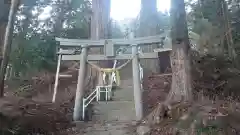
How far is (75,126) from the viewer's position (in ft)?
23.5

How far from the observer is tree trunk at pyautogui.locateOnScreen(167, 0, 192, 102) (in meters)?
5.55

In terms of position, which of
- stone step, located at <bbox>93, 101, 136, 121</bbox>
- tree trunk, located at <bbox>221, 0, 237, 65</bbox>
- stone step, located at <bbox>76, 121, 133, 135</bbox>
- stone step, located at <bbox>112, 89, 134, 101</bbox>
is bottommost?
stone step, located at <bbox>76, 121, 133, 135</bbox>

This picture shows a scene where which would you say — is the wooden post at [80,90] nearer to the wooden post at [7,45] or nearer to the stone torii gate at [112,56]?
the stone torii gate at [112,56]

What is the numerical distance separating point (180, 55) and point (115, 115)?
3.27 metres

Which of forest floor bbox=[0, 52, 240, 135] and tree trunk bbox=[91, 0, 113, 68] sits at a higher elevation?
tree trunk bbox=[91, 0, 113, 68]

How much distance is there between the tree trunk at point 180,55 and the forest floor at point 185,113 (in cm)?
35

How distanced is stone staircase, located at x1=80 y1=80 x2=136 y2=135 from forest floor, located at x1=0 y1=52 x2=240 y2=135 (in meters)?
0.45

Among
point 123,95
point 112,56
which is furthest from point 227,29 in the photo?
point 112,56

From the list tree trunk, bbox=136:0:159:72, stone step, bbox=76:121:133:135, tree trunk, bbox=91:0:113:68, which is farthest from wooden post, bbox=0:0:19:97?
tree trunk, bbox=136:0:159:72

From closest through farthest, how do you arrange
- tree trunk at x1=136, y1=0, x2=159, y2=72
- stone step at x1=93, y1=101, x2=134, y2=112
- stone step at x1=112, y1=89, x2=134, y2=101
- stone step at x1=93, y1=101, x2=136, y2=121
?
1. stone step at x1=93, y1=101, x2=136, y2=121
2. stone step at x1=93, y1=101, x2=134, y2=112
3. stone step at x1=112, y1=89, x2=134, y2=101
4. tree trunk at x1=136, y1=0, x2=159, y2=72

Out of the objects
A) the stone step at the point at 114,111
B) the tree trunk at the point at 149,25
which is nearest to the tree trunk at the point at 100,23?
the tree trunk at the point at 149,25

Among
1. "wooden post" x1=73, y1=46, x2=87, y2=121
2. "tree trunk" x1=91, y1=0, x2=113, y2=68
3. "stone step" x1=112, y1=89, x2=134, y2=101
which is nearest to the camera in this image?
"wooden post" x1=73, y1=46, x2=87, y2=121

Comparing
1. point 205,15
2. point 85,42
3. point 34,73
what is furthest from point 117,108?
point 205,15

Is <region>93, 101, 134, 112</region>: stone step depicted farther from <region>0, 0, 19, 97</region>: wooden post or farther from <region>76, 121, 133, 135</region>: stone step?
<region>0, 0, 19, 97</region>: wooden post
